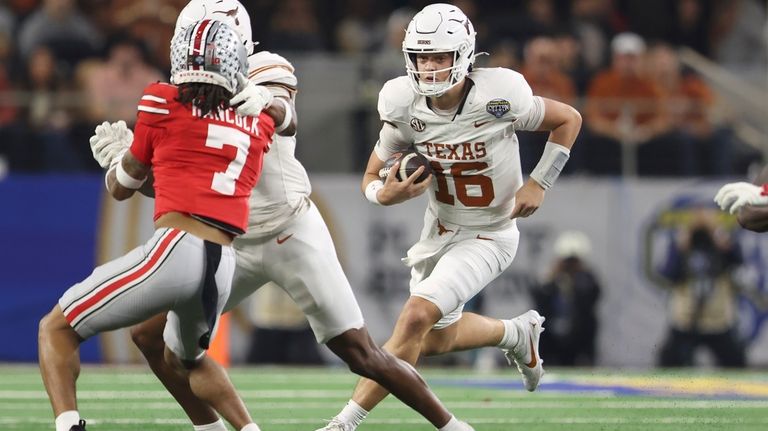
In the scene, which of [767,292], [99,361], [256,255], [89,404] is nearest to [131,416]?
[89,404]

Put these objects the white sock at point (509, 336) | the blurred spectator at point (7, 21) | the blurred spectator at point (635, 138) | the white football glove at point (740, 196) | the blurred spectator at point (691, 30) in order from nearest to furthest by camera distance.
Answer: the white football glove at point (740, 196) → the white sock at point (509, 336) → the blurred spectator at point (635, 138) → the blurred spectator at point (7, 21) → the blurred spectator at point (691, 30)

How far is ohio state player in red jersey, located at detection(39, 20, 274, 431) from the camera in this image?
5195 mm

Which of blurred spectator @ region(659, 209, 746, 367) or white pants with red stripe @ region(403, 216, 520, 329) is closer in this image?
white pants with red stripe @ region(403, 216, 520, 329)

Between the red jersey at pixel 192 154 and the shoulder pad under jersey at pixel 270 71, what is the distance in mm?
647

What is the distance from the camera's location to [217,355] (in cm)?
1088

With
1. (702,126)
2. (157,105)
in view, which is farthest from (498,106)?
(702,126)

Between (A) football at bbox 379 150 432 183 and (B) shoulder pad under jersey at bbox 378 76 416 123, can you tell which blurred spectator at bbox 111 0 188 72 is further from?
(A) football at bbox 379 150 432 183

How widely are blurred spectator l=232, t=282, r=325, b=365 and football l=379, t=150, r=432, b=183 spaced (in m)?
5.31

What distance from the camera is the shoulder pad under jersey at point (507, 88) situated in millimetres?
6512

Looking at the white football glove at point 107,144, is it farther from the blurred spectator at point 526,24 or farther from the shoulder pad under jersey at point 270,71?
the blurred spectator at point 526,24

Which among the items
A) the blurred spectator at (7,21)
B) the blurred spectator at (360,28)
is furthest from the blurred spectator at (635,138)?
the blurred spectator at (7,21)

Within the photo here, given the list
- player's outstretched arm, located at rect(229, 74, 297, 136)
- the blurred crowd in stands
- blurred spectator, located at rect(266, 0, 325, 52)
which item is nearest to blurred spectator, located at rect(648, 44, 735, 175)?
the blurred crowd in stands

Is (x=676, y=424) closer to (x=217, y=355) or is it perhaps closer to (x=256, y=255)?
(x=256, y=255)

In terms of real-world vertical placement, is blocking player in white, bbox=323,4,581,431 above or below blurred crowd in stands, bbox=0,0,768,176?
above
